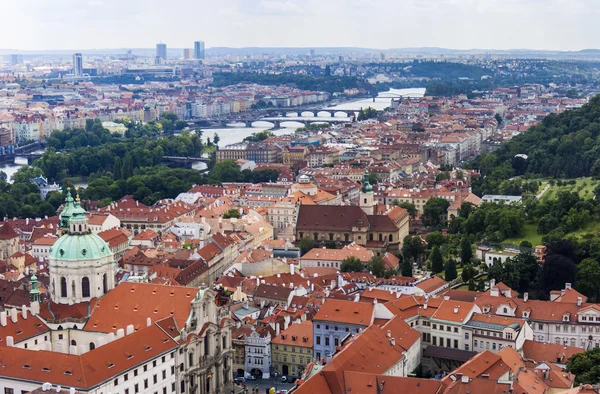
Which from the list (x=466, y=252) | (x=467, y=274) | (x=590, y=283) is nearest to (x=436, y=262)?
(x=466, y=252)

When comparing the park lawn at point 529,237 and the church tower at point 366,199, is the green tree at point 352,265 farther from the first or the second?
the church tower at point 366,199

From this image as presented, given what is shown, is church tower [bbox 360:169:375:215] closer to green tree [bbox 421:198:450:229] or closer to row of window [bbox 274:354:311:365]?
green tree [bbox 421:198:450:229]

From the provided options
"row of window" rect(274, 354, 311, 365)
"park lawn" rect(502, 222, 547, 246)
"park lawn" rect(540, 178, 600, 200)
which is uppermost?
"park lawn" rect(540, 178, 600, 200)

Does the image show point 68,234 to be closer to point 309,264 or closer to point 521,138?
point 309,264

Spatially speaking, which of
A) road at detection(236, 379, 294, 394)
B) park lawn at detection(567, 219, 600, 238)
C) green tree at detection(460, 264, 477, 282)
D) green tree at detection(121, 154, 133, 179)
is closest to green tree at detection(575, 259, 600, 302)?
green tree at detection(460, 264, 477, 282)

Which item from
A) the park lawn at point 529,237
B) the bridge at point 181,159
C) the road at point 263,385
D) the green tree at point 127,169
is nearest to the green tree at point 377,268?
the park lawn at point 529,237

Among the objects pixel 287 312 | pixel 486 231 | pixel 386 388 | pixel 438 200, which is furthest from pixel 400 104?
pixel 386 388
